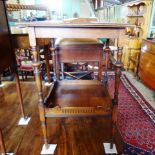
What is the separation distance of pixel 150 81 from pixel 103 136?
1396 mm

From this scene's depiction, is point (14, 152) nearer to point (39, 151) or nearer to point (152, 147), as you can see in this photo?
point (39, 151)

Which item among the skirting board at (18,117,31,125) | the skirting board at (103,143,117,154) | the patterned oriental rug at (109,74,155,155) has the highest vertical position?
the skirting board at (18,117,31,125)

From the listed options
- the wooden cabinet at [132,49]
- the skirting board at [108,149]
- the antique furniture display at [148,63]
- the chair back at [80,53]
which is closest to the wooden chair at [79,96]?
the chair back at [80,53]

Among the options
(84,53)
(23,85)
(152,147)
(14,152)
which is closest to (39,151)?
(14,152)

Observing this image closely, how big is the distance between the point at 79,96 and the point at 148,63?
1.59 m

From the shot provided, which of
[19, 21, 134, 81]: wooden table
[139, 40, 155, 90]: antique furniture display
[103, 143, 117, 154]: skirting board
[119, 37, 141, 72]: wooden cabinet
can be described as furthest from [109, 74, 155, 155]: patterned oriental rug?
[119, 37, 141, 72]: wooden cabinet

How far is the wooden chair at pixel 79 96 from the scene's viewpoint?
1271 millimetres

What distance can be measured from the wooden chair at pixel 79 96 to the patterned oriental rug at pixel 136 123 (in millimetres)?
292

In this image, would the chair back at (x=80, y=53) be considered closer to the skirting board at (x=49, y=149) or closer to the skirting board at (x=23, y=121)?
the skirting board at (x=23, y=121)

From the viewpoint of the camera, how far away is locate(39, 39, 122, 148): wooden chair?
1.27m

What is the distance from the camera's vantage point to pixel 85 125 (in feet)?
5.77

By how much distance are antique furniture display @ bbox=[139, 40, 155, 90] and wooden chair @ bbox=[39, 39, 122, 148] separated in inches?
37.4

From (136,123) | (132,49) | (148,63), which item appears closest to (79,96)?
(136,123)

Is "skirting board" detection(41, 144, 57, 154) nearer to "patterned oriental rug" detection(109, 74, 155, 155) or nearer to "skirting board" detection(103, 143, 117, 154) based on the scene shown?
"skirting board" detection(103, 143, 117, 154)
